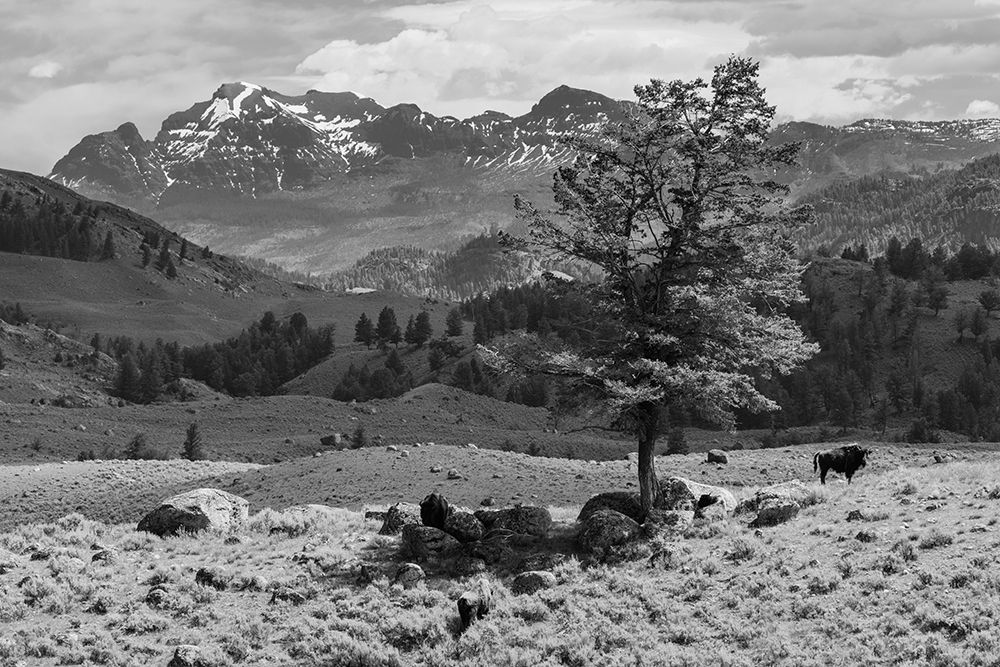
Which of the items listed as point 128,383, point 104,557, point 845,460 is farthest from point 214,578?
point 128,383

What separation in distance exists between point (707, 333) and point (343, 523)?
14316mm

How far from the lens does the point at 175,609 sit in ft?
70.0

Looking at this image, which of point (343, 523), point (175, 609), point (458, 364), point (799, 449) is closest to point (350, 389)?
point (458, 364)

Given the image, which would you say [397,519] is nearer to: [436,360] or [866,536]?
[866,536]

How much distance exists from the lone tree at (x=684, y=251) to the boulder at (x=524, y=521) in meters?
3.64

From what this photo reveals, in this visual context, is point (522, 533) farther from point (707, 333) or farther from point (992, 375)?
point (992, 375)

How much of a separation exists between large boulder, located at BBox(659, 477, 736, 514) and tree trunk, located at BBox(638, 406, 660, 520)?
3.50 feet

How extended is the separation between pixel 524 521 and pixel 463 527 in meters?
2.09

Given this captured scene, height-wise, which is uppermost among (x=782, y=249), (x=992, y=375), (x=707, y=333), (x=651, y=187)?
(x=651, y=187)

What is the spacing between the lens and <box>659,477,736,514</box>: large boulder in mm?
28148

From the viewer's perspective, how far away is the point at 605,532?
24688mm

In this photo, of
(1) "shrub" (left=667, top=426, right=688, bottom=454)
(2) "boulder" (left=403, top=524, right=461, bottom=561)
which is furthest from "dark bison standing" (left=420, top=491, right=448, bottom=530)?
(1) "shrub" (left=667, top=426, right=688, bottom=454)

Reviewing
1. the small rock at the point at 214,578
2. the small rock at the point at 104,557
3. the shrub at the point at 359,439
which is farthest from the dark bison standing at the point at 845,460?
the shrub at the point at 359,439

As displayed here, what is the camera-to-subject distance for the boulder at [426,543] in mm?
25266
